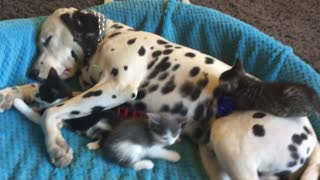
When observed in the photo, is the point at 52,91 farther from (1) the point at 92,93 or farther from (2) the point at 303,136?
(2) the point at 303,136

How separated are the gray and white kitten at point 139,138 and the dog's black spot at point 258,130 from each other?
0.93 ft

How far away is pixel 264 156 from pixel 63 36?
43.3 inches

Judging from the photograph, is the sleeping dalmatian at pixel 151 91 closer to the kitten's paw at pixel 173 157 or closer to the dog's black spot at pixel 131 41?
the dog's black spot at pixel 131 41

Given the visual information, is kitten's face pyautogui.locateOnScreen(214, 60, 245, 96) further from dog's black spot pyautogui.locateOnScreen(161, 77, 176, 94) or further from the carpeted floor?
the carpeted floor

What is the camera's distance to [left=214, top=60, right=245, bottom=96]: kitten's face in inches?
80.9

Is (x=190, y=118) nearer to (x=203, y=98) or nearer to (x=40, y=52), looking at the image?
(x=203, y=98)

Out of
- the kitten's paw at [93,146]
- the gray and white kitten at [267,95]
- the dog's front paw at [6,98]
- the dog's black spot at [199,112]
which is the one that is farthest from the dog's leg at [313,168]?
the dog's front paw at [6,98]

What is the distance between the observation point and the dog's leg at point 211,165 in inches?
80.8

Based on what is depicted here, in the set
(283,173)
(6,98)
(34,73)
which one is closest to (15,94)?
(6,98)

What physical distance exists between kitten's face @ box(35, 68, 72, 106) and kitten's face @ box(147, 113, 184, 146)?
484 mm

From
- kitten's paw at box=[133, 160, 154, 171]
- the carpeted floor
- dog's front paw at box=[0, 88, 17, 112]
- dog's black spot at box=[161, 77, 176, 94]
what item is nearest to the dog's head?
dog's front paw at box=[0, 88, 17, 112]

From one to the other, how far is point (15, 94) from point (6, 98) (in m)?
0.05

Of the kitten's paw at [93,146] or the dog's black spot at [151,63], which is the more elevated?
the dog's black spot at [151,63]

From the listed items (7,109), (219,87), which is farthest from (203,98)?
(7,109)
